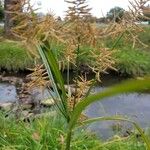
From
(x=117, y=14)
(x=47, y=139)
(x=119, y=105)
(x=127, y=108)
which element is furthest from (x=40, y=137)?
(x=119, y=105)

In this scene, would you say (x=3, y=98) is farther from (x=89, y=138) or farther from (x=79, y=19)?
(x=79, y=19)

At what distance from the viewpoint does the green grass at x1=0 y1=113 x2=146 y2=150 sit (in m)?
3.64

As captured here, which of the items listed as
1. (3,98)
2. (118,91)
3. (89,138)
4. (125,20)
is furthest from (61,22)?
(3,98)

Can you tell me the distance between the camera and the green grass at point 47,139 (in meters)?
3.64

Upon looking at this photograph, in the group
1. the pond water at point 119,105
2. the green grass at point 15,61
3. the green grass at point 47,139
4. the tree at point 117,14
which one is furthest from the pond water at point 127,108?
the tree at point 117,14

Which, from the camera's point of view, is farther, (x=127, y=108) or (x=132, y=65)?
(x=132, y=65)

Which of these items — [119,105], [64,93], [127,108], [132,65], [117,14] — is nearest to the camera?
[64,93]

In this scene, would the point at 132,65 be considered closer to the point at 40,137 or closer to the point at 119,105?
the point at 119,105

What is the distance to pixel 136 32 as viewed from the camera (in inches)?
83.8

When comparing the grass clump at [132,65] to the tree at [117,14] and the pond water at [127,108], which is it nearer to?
the pond water at [127,108]

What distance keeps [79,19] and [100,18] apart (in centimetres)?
25

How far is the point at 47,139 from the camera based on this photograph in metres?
3.73

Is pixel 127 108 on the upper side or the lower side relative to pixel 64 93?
lower

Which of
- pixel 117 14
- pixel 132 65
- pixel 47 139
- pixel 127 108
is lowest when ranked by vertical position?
pixel 127 108
